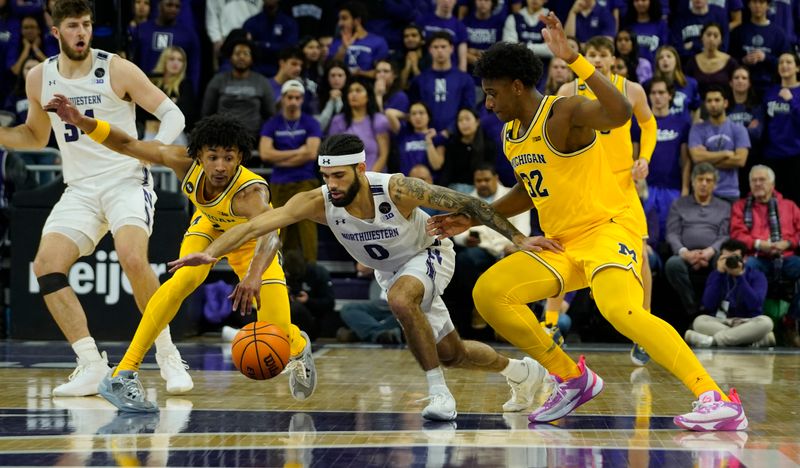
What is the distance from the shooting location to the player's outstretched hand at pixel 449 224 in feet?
19.8

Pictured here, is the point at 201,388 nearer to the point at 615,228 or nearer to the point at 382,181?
the point at 382,181

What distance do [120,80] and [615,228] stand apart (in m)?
3.50

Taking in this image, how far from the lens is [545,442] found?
211 inches

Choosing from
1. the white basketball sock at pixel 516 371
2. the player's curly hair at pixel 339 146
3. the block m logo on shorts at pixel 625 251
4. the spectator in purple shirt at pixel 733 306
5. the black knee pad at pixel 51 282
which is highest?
the player's curly hair at pixel 339 146

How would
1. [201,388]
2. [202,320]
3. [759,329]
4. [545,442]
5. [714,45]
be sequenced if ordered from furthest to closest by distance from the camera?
[714,45]
[202,320]
[759,329]
[201,388]
[545,442]

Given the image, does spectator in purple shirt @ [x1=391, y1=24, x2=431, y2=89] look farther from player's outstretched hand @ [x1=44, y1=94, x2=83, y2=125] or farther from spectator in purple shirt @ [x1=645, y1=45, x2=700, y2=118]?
player's outstretched hand @ [x1=44, y1=94, x2=83, y2=125]

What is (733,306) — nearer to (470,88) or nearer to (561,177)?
(470,88)

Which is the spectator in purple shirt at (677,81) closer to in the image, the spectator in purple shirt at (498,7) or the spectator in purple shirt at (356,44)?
the spectator in purple shirt at (498,7)

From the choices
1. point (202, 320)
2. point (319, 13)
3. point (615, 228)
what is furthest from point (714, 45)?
point (615, 228)

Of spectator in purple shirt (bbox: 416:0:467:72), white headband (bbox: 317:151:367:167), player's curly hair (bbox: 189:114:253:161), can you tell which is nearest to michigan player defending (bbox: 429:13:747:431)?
white headband (bbox: 317:151:367:167)

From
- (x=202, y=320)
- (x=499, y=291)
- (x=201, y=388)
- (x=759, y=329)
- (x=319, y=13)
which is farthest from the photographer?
(x=319, y=13)

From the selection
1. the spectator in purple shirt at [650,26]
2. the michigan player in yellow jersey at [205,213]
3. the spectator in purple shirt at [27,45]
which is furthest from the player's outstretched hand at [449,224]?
the spectator in purple shirt at [27,45]

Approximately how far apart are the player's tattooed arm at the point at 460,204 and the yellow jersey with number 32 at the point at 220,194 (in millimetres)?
1149

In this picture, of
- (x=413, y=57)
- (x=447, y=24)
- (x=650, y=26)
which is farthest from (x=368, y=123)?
(x=650, y=26)
